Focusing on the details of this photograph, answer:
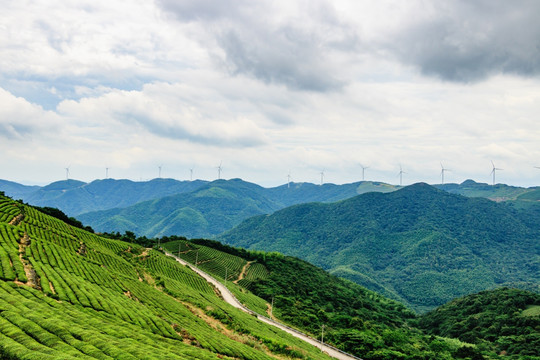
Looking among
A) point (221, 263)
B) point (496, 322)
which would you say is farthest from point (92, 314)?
point (496, 322)

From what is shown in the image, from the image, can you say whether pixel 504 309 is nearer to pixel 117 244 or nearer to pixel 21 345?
pixel 117 244

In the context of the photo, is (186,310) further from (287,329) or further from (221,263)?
(221,263)

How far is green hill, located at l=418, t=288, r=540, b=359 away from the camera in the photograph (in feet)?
316

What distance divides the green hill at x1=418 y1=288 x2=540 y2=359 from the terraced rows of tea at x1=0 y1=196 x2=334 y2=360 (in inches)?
2951

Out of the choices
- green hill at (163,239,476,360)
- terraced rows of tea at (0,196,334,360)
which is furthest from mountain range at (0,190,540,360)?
green hill at (163,239,476,360)

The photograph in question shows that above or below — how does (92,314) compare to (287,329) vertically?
above

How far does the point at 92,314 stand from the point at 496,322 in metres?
125

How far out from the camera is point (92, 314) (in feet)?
124

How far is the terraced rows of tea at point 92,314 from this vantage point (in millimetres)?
26625

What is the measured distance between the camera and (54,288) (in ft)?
139

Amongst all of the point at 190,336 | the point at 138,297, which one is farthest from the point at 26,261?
the point at 190,336

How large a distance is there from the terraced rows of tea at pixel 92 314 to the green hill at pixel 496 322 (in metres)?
75.0

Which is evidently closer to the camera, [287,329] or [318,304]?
[287,329]

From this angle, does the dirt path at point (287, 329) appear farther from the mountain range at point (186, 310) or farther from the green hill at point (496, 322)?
the green hill at point (496, 322)
